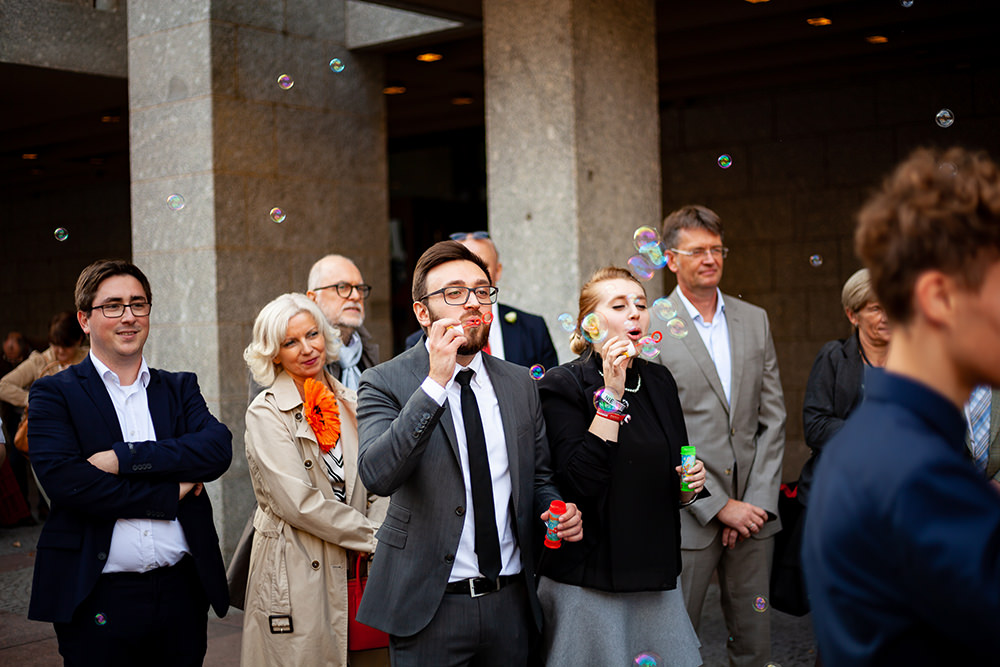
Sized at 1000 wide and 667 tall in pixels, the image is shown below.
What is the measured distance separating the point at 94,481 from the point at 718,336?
255 centimetres

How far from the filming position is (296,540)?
3.70 m

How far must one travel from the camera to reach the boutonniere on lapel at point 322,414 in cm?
380

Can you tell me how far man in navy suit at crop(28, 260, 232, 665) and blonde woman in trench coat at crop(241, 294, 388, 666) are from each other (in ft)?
0.64

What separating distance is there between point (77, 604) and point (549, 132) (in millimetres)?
3429

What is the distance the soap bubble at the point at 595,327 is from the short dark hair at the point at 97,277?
1555 mm

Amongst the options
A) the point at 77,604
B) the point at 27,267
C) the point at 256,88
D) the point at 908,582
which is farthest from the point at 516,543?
the point at 27,267

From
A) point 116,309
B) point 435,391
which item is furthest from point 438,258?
point 116,309

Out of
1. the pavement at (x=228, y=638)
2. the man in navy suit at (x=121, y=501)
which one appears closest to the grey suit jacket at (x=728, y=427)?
the pavement at (x=228, y=638)

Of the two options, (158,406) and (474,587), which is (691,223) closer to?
(474,587)

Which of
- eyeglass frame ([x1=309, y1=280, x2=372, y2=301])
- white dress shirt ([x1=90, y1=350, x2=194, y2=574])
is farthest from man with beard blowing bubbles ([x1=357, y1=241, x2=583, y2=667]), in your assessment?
eyeglass frame ([x1=309, y1=280, x2=372, y2=301])

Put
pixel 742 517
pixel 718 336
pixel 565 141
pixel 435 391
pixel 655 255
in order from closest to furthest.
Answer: pixel 435 391 → pixel 742 517 → pixel 718 336 → pixel 655 255 → pixel 565 141

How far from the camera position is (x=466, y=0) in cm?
667

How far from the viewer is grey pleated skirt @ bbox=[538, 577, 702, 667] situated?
123 inches

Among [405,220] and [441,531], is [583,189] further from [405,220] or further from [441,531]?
[405,220]
